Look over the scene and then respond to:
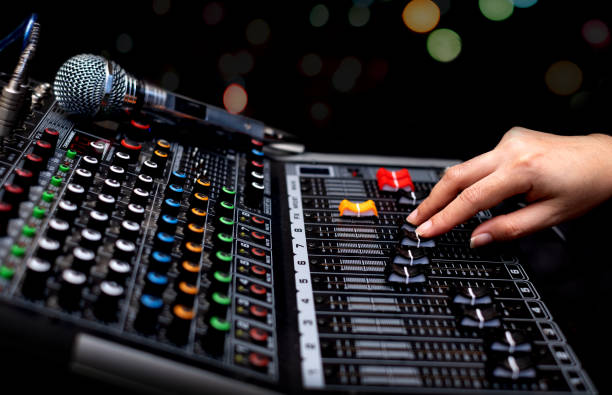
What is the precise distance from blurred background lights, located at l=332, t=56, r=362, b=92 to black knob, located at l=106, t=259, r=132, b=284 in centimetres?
116

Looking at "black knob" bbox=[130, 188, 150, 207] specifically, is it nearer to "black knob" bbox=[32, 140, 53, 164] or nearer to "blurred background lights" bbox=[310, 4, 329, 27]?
"black knob" bbox=[32, 140, 53, 164]

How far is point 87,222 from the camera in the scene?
972 millimetres

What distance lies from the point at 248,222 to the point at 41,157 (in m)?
0.47

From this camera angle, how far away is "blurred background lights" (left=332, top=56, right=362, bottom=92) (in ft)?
5.85

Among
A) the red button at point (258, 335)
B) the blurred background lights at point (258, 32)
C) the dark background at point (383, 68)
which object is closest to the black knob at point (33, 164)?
the red button at point (258, 335)

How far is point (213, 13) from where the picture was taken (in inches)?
67.1

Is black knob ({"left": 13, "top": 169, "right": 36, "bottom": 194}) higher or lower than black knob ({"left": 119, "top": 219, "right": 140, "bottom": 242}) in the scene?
higher

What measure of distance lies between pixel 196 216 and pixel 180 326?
0.31 meters

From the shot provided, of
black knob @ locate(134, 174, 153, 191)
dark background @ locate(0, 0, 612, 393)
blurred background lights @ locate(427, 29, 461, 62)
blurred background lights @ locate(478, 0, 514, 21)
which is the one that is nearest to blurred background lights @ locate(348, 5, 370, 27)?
dark background @ locate(0, 0, 612, 393)

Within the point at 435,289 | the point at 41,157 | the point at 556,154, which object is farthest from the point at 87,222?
the point at 556,154

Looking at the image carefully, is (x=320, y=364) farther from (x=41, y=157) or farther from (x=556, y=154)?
(x=556, y=154)

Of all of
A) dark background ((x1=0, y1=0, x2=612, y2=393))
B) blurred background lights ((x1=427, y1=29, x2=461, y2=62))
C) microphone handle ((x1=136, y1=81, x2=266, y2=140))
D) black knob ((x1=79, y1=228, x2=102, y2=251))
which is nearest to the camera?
black knob ((x1=79, y1=228, x2=102, y2=251))

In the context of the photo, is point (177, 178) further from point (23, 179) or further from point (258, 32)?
point (258, 32)

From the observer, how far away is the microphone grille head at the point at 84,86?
1229 mm
